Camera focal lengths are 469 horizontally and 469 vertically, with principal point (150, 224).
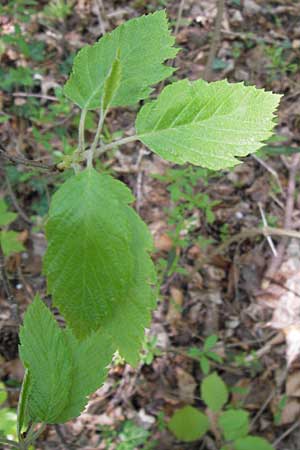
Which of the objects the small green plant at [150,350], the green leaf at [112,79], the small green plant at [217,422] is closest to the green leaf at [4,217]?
the small green plant at [150,350]

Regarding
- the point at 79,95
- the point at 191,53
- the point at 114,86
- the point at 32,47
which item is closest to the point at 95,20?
the point at 32,47

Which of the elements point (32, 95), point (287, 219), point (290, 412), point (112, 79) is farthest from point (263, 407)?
point (32, 95)

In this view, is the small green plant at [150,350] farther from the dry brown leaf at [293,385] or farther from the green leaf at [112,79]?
the green leaf at [112,79]

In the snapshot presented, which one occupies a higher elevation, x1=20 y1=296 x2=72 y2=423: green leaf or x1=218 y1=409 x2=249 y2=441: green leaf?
x1=20 y1=296 x2=72 y2=423: green leaf

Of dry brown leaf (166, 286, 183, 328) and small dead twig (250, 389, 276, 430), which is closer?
small dead twig (250, 389, 276, 430)

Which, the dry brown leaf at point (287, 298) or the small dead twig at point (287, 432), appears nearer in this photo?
the small dead twig at point (287, 432)

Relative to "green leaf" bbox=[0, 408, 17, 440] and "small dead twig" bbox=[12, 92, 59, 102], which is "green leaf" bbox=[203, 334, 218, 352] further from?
"small dead twig" bbox=[12, 92, 59, 102]

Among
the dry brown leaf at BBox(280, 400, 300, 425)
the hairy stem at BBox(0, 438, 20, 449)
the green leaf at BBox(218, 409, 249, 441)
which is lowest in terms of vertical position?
the dry brown leaf at BBox(280, 400, 300, 425)

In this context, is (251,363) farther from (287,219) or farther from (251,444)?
(287,219)

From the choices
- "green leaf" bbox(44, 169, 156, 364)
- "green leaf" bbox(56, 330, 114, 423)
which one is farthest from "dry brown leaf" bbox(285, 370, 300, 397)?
Answer: "green leaf" bbox(44, 169, 156, 364)
